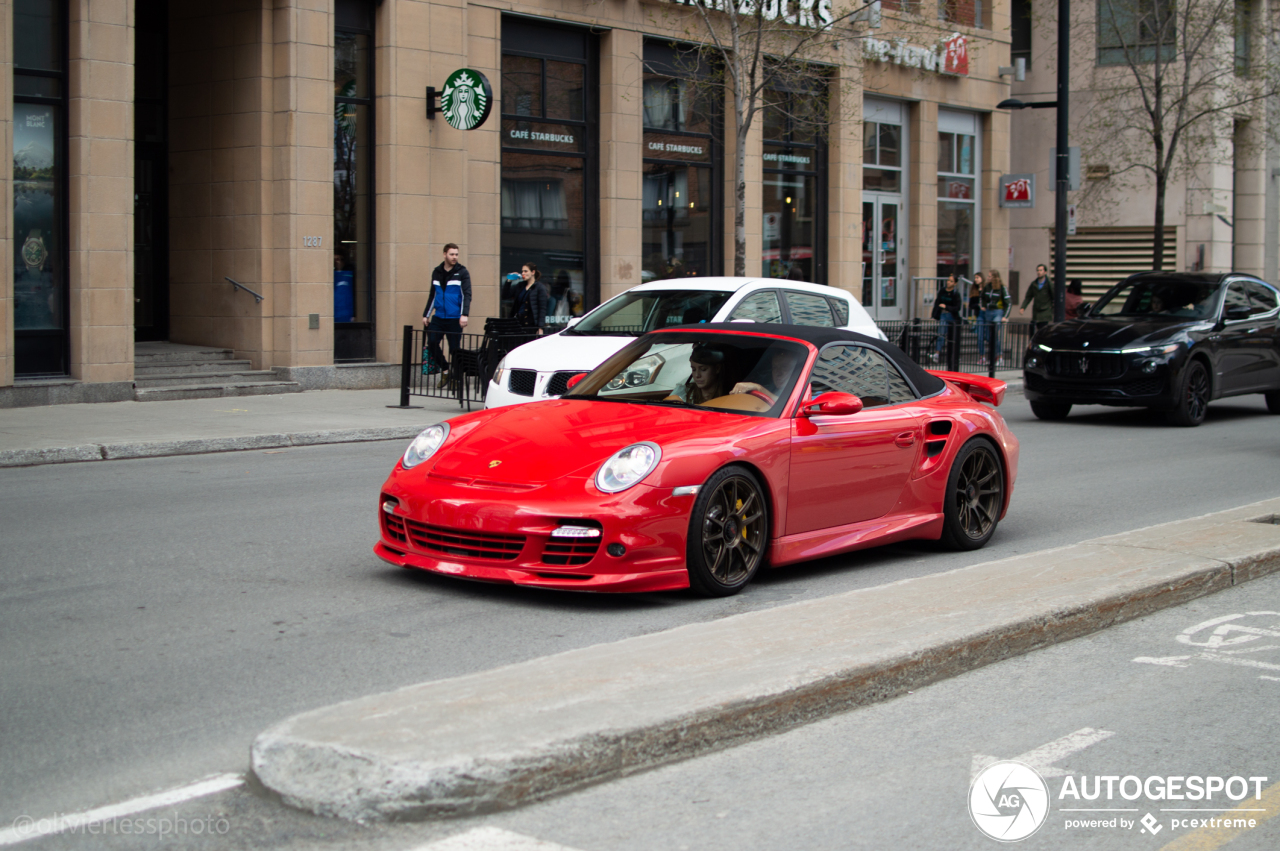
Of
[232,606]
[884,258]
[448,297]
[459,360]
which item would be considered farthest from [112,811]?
[884,258]

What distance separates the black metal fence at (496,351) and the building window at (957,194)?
481 centimetres

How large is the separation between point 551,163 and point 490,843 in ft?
65.6

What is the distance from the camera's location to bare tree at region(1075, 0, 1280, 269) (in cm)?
2809

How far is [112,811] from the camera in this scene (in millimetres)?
4016

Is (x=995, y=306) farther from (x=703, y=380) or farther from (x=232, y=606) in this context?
(x=232, y=606)

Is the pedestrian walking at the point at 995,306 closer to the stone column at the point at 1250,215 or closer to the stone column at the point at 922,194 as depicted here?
the stone column at the point at 922,194

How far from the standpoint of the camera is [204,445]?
13.4 m

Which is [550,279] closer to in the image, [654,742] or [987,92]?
[987,92]

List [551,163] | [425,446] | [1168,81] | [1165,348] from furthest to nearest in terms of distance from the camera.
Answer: [1168,81] → [551,163] → [1165,348] → [425,446]

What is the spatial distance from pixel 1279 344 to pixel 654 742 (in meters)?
16.1

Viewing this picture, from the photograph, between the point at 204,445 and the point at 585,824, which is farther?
the point at 204,445

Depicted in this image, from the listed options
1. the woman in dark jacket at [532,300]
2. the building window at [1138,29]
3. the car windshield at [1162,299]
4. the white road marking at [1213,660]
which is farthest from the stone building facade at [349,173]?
the white road marking at [1213,660]

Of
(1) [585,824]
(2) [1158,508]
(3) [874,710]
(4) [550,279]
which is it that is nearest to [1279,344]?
(2) [1158,508]

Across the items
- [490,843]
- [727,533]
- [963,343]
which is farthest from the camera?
[963,343]
